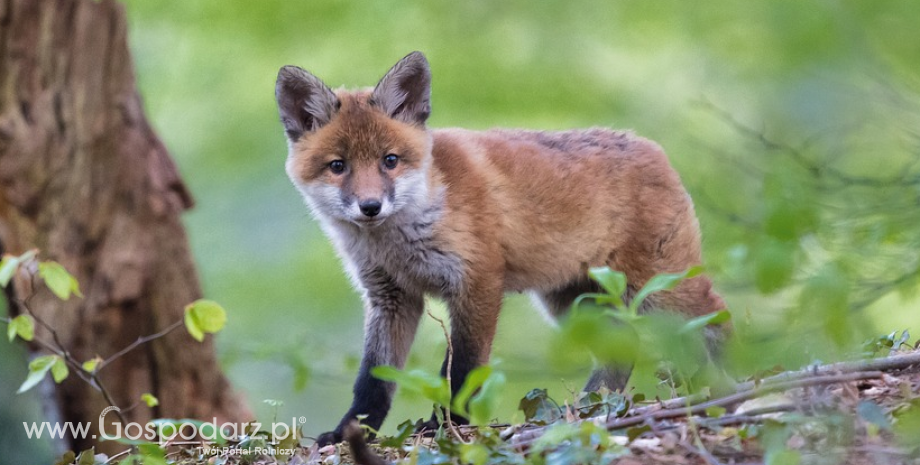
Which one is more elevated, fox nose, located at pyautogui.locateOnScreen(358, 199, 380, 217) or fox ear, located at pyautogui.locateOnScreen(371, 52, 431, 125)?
fox ear, located at pyautogui.locateOnScreen(371, 52, 431, 125)

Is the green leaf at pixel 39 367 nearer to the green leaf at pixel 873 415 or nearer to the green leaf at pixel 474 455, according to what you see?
the green leaf at pixel 474 455

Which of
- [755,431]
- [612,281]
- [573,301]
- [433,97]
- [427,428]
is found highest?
[433,97]

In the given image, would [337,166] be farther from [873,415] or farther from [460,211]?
[873,415]

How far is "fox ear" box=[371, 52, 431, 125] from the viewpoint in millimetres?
5188

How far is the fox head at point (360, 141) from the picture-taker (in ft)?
16.0

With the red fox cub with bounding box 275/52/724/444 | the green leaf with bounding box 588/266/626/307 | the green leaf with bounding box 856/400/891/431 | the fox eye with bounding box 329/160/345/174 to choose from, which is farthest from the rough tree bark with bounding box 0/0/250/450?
the green leaf with bounding box 856/400/891/431

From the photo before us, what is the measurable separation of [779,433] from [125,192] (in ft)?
17.9

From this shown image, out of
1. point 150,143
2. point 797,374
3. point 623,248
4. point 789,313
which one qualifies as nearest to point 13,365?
point 150,143

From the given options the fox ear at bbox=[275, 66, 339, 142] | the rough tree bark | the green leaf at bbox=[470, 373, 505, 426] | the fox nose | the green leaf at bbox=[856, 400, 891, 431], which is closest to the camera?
the green leaf at bbox=[470, 373, 505, 426]

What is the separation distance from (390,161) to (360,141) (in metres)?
0.20

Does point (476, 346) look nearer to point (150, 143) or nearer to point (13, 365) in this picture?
point (150, 143)

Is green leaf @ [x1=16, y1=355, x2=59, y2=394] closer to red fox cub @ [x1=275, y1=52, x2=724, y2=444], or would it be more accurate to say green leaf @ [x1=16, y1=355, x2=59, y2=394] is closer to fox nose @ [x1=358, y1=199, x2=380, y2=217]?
red fox cub @ [x1=275, y1=52, x2=724, y2=444]

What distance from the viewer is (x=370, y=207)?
15.4 feet

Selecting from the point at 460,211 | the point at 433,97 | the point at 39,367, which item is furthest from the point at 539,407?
the point at 433,97
